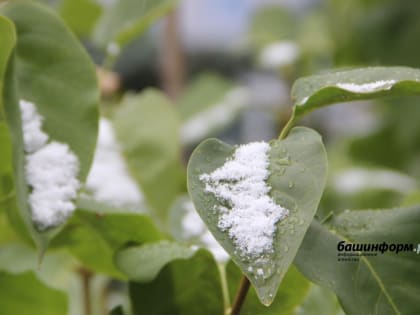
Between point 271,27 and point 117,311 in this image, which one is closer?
point 117,311

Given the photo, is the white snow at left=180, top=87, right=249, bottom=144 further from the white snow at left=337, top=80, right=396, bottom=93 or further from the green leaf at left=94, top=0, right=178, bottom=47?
the white snow at left=337, top=80, right=396, bottom=93

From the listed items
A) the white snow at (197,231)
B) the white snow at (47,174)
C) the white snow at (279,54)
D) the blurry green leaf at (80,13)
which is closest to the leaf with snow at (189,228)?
the white snow at (197,231)

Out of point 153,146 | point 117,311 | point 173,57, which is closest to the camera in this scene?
point 117,311

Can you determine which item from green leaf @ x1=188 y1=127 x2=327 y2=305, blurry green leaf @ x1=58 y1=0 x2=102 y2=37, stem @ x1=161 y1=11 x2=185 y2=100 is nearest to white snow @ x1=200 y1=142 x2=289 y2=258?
green leaf @ x1=188 y1=127 x2=327 y2=305

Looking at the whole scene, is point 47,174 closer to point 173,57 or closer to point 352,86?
point 352,86

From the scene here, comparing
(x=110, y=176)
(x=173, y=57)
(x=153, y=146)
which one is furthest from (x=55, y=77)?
(x=173, y=57)

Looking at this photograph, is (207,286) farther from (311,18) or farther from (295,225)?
(311,18)
